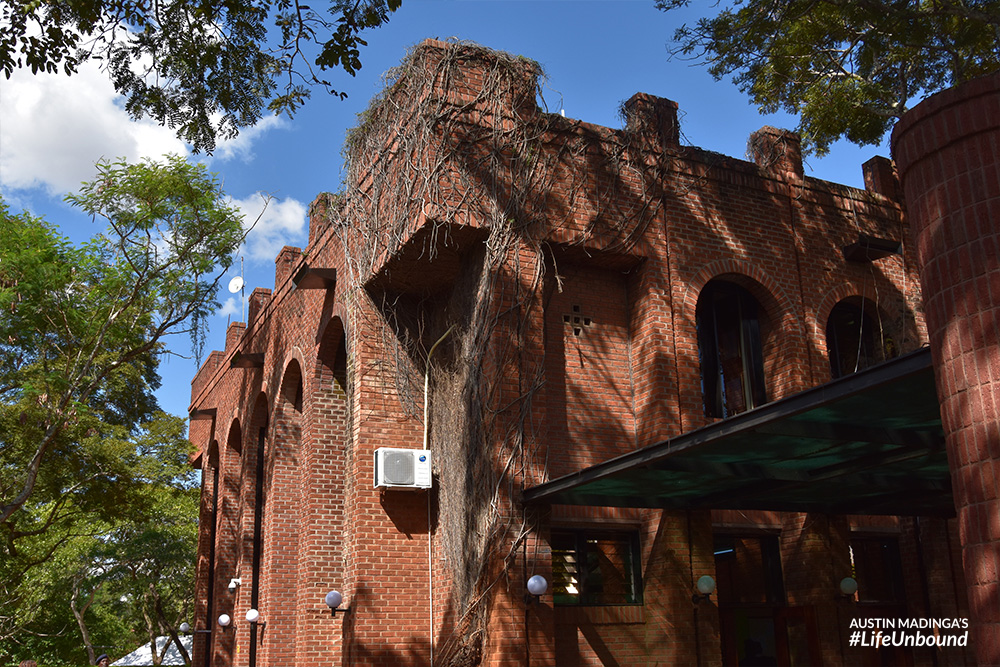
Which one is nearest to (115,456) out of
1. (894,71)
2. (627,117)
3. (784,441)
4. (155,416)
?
(155,416)

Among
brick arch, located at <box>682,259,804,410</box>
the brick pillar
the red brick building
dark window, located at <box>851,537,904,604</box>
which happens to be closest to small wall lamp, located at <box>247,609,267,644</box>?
the red brick building

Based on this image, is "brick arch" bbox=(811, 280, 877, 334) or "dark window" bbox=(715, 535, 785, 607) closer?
"dark window" bbox=(715, 535, 785, 607)

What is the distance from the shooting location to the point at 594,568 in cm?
1055

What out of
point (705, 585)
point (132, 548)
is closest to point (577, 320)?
point (705, 585)

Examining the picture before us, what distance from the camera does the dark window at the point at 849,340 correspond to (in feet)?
43.2

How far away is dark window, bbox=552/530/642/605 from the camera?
408 inches

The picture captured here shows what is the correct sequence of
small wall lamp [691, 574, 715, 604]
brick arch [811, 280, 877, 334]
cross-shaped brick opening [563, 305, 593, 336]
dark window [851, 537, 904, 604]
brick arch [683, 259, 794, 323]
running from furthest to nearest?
brick arch [811, 280, 877, 334] < dark window [851, 537, 904, 604] < brick arch [683, 259, 794, 323] < cross-shaped brick opening [563, 305, 593, 336] < small wall lamp [691, 574, 715, 604]

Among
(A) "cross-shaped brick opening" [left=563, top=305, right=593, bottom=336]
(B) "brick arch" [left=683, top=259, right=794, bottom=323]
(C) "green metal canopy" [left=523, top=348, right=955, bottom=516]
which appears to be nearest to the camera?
(C) "green metal canopy" [left=523, top=348, right=955, bottom=516]

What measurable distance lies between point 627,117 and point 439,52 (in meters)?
2.83

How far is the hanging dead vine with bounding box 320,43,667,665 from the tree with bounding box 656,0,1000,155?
212 centimetres

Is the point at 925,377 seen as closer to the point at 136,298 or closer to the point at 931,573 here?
the point at 931,573

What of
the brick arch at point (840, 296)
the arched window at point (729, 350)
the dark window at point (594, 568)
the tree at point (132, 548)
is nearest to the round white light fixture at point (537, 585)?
the dark window at point (594, 568)

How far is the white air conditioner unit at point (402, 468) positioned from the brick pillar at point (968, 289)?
682cm

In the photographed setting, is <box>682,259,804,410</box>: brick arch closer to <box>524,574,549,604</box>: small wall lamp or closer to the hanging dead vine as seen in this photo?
the hanging dead vine
